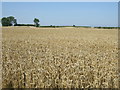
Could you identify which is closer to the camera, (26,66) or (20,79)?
(20,79)

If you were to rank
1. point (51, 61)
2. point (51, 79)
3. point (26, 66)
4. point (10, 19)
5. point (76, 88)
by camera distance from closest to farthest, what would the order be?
point (76, 88) < point (51, 79) < point (26, 66) < point (51, 61) < point (10, 19)

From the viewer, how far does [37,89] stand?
4.20 m

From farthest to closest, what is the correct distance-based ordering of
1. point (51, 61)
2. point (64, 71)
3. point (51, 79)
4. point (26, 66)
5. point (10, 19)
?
point (10, 19) < point (51, 61) < point (26, 66) < point (64, 71) < point (51, 79)

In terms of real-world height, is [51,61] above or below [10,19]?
below

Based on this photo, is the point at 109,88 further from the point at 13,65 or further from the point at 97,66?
the point at 13,65

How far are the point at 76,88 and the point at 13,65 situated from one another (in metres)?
2.25

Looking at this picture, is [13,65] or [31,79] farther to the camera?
[13,65]

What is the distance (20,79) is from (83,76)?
152cm

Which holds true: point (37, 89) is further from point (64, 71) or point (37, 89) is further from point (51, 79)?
point (64, 71)

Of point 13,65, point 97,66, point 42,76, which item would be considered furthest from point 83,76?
point 13,65

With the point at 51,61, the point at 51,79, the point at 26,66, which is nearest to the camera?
the point at 51,79

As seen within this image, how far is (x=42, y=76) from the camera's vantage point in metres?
4.58

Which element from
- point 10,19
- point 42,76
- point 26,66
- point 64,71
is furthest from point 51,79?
point 10,19

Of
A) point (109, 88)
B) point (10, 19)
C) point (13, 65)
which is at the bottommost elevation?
point (109, 88)
